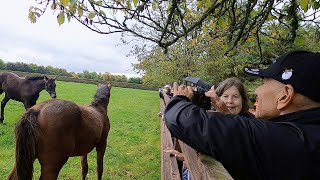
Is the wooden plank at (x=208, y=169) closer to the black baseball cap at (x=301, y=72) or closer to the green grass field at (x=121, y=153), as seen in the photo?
the black baseball cap at (x=301, y=72)

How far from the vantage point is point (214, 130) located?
1102 millimetres

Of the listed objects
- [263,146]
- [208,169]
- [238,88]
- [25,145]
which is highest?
[238,88]

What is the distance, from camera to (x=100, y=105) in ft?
20.6

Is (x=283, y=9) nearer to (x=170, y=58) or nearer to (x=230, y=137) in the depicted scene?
(x=230, y=137)

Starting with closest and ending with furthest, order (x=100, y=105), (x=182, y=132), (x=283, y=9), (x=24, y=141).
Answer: (x=182, y=132)
(x=283, y=9)
(x=24, y=141)
(x=100, y=105)

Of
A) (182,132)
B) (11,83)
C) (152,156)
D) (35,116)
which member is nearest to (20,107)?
(11,83)

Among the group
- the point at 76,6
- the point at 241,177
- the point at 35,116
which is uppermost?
the point at 76,6

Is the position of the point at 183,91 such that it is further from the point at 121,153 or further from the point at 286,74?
the point at 121,153

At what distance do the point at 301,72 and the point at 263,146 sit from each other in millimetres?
366

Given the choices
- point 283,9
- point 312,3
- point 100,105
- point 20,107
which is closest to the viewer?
point 312,3

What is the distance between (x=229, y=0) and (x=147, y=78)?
23.9 m

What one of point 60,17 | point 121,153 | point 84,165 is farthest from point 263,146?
point 121,153

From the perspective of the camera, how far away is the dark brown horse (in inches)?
422

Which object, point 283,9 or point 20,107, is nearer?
point 283,9
